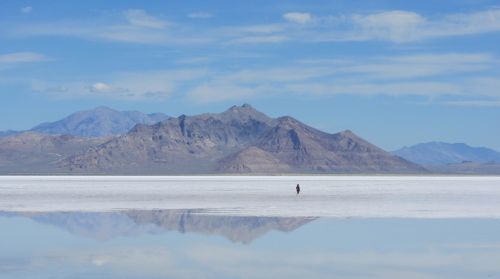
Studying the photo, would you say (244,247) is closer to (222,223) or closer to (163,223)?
(222,223)

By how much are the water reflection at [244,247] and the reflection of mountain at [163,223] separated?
1.5 inches

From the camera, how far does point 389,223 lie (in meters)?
29.6

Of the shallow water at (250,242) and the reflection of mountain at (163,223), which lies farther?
the reflection of mountain at (163,223)

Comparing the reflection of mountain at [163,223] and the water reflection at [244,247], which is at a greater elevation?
the reflection of mountain at [163,223]

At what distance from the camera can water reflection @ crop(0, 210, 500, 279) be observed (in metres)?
17.9

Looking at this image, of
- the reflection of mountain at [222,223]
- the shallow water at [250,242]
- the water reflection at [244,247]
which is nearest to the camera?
the water reflection at [244,247]

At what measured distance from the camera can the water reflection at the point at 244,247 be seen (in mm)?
17906

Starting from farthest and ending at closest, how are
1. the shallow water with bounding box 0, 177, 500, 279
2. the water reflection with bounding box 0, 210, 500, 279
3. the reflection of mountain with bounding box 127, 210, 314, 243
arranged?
1. the reflection of mountain with bounding box 127, 210, 314, 243
2. the shallow water with bounding box 0, 177, 500, 279
3. the water reflection with bounding box 0, 210, 500, 279

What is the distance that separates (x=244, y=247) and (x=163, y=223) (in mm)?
8033

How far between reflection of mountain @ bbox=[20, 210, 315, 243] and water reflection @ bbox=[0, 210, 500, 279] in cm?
4

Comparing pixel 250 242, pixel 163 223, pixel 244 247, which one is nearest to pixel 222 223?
pixel 163 223

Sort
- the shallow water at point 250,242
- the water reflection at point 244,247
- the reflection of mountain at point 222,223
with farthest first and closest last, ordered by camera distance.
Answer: the reflection of mountain at point 222,223 → the shallow water at point 250,242 → the water reflection at point 244,247

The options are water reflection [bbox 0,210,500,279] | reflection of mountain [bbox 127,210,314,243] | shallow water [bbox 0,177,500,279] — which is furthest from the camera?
reflection of mountain [bbox 127,210,314,243]

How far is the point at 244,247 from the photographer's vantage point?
22906 mm
